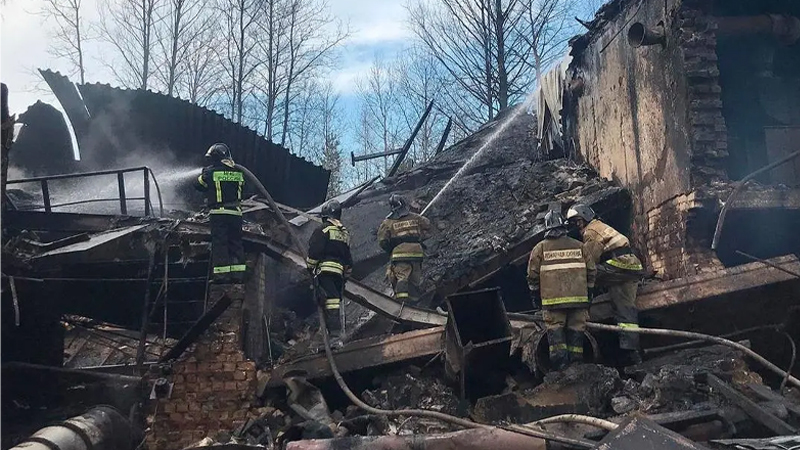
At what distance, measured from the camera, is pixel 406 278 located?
28.8ft

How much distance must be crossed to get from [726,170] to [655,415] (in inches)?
158

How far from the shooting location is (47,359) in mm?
8047

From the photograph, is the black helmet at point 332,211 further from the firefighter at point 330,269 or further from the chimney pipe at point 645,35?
the chimney pipe at point 645,35

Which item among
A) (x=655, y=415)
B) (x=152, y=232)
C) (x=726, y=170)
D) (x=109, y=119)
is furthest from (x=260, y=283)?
(x=109, y=119)

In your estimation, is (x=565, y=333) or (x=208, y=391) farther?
(x=208, y=391)

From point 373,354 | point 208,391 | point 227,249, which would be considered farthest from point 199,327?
point 373,354

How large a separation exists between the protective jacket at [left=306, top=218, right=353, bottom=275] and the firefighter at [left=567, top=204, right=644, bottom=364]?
2.85 m

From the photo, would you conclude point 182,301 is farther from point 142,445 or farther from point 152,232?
point 142,445

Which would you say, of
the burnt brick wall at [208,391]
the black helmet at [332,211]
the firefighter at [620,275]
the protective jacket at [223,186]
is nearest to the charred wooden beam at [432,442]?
the firefighter at [620,275]

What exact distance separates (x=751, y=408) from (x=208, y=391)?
5119 mm

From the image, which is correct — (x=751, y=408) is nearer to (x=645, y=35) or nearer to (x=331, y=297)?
(x=331, y=297)

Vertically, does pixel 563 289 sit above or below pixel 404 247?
below

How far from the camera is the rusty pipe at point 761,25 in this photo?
8.08 m

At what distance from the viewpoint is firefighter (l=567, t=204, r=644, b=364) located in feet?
20.9
